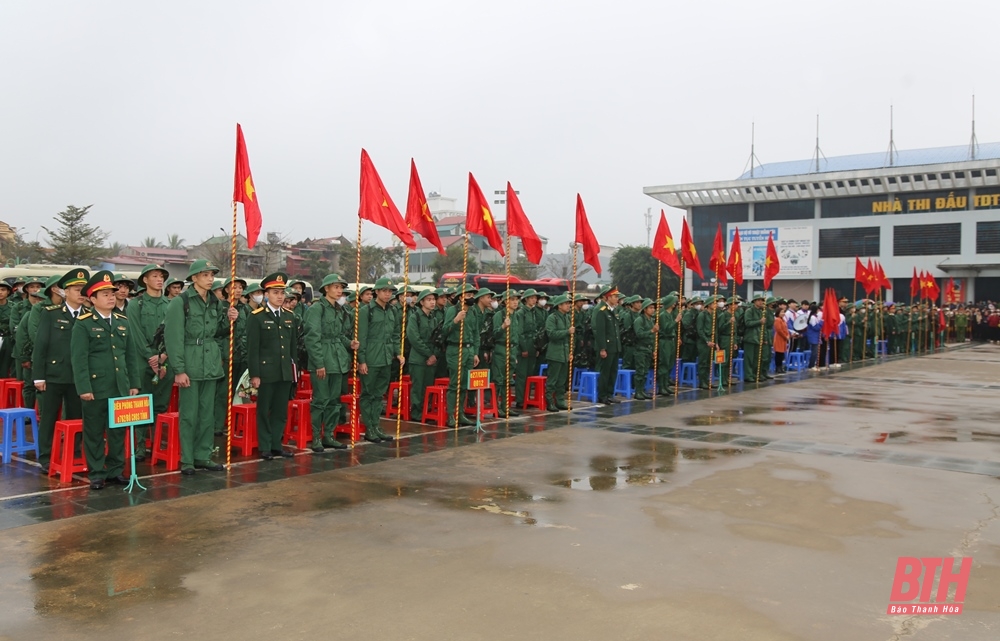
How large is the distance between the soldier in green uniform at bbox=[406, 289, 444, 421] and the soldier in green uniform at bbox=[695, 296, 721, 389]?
6.97 m

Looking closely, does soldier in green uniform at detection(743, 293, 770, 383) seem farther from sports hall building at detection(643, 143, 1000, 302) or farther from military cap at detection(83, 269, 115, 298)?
sports hall building at detection(643, 143, 1000, 302)

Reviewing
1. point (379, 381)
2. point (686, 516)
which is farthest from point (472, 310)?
point (686, 516)

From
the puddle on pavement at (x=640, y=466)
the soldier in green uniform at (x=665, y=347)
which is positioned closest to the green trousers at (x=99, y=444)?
the puddle on pavement at (x=640, y=466)

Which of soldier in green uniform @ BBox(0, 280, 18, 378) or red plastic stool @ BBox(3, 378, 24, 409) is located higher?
soldier in green uniform @ BBox(0, 280, 18, 378)

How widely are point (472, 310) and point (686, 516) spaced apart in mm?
5399

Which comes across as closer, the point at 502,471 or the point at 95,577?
the point at 95,577

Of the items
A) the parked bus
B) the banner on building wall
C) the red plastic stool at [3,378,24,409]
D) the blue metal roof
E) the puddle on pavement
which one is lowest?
the puddle on pavement

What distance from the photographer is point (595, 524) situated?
608cm

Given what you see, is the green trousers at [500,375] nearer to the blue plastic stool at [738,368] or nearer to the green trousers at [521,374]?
the green trousers at [521,374]

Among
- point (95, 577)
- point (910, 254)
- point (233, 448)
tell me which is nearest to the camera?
point (95, 577)

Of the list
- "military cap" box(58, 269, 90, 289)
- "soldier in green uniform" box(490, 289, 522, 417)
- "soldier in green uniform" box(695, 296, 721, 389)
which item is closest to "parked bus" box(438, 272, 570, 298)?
"soldier in green uniform" box(695, 296, 721, 389)

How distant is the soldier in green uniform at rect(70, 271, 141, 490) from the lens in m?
6.91

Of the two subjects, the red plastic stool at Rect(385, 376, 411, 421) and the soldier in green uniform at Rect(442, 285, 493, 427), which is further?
the red plastic stool at Rect(385, 376, 411, 421)

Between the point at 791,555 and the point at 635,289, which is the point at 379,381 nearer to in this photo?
the point at 791,555
